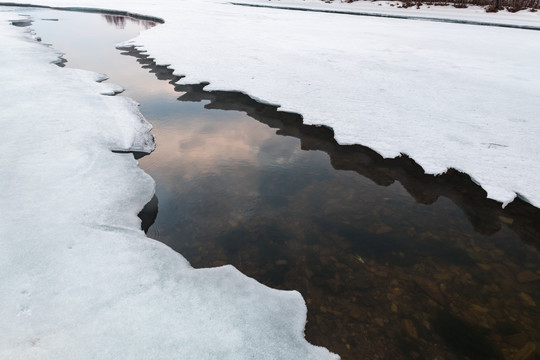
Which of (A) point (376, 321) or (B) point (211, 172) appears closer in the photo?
(A) point (376, 321)

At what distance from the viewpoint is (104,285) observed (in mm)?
2330

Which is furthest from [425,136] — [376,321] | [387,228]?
[376,321]

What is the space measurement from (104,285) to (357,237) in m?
2.43

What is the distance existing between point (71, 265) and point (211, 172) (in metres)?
2.36

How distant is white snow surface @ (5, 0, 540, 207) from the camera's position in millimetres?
4371

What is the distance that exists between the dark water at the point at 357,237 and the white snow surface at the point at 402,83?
34cm

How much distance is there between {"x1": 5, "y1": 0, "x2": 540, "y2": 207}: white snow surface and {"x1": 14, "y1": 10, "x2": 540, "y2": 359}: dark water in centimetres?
34

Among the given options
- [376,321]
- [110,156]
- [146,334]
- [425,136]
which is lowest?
[376,321]

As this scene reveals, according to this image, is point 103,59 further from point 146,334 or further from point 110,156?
point 146,334

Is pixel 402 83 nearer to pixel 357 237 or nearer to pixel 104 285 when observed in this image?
pixel 357 237

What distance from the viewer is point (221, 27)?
46.9ft

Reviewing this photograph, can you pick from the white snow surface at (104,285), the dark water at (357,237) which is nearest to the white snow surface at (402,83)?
the dark water at (357,237)

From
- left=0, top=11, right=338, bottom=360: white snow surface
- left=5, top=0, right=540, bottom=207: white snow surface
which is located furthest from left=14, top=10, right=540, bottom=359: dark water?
left=0, top=11, right=338, bottom=360: white snow surface

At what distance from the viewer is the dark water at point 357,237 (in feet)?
8.51
